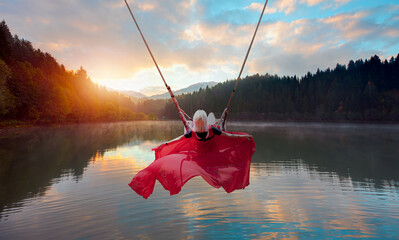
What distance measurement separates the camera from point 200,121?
17.9 feet

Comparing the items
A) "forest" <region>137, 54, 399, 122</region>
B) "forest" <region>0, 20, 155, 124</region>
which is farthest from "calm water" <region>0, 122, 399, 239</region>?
"forest" <region>137, 54, 399, 122</region>

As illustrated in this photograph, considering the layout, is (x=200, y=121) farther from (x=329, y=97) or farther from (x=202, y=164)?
(x=329, y=97)

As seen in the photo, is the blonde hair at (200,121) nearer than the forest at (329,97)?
Yes

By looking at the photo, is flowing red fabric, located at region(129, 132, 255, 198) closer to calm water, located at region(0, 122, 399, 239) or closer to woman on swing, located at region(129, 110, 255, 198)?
woman on swing, located at region(129, 110, 255, 198)

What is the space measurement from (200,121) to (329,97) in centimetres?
10897

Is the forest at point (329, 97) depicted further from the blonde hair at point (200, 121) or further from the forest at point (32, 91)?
the blonde hair at point (200, 121)

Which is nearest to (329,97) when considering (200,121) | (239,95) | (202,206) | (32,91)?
(239,95)

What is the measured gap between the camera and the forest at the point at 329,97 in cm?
8669

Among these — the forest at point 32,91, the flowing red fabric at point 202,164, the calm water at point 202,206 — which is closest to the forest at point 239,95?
the forest at point 32,91

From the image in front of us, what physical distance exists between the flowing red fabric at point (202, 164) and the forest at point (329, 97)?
94351 millimetres

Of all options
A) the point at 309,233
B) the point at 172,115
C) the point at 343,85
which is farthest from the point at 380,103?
the point at 172,115

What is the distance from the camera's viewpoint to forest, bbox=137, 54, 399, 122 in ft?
284

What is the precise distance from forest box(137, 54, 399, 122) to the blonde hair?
95.7 meters

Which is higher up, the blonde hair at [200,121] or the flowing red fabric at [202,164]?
the blonde hair at [200,121]
